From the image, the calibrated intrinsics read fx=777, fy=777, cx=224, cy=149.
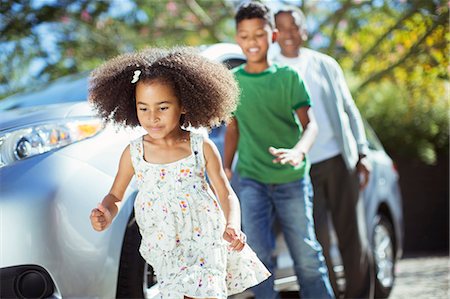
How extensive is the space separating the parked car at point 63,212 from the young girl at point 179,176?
223mm

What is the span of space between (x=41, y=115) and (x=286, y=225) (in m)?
1.33

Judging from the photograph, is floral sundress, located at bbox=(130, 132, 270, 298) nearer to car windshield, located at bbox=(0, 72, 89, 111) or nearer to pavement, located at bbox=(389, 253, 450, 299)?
car windshield, located at bbox=(0, 72, 89, 111)

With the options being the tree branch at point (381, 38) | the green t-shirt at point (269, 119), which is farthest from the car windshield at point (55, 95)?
the tree branch at point (381, 38)

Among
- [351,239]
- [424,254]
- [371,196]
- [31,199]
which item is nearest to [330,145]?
[351,239]

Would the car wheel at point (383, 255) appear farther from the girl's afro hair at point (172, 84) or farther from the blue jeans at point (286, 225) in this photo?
the girl's afro hair at point (172, 84)

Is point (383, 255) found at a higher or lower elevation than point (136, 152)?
lower

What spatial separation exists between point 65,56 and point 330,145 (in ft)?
17.3

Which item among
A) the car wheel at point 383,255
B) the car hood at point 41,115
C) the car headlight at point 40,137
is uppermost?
the car hood at point 41,115

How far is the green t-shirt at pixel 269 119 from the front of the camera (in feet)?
12.5

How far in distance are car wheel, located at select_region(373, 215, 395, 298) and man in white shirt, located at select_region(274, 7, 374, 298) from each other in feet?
1.89

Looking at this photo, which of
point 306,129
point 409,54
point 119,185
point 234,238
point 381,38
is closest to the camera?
point 234,238

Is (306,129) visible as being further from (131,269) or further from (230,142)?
(131,269)

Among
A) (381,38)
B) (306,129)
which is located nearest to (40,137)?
(306,129)

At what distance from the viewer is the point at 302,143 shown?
12.0 feet
